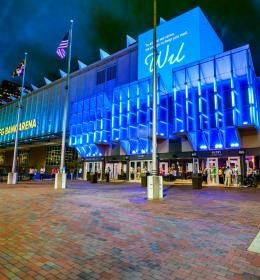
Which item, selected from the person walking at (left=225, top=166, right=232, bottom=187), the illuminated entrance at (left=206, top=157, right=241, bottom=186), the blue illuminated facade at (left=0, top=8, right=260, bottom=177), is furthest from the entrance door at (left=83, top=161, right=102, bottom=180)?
the person walking at (left=225, top=166, right=232, bottom=187)

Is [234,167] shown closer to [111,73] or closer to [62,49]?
[62,49]

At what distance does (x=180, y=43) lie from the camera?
32.5 m

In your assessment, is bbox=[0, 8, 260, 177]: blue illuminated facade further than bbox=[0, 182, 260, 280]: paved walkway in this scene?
Yes

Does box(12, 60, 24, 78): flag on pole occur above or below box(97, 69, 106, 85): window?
below

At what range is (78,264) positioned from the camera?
152 inches

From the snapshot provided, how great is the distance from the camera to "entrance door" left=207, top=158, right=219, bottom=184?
2578cm

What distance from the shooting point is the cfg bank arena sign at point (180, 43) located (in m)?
31.5

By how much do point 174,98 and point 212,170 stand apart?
9.32 metres

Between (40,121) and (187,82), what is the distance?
146 ft

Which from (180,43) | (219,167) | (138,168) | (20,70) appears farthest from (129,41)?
(219,167)

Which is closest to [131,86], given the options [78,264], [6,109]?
[78,264]

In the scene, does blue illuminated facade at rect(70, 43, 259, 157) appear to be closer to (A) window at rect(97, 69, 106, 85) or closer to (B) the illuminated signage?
(A) window at rect(97, 69, 106, 85)

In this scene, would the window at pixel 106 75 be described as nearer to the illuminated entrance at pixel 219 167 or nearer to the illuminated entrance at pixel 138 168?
the illuminated entrance at pixel 138 168

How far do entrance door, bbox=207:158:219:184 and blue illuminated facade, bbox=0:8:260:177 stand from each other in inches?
53.2
